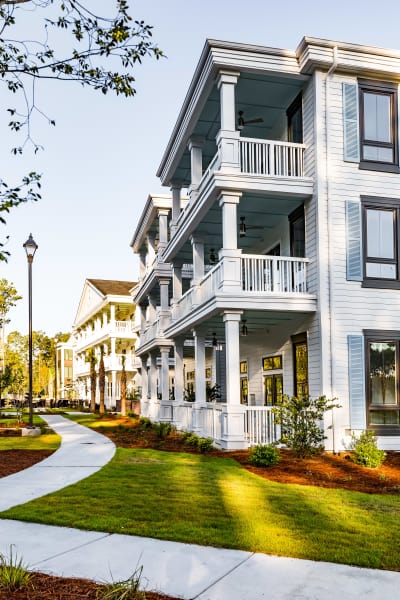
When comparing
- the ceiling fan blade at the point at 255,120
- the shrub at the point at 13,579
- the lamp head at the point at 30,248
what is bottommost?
the shrub at the point at 13,579

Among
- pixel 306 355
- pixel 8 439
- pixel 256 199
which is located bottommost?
pixel 8 439

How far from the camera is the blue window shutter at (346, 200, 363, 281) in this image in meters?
15.0

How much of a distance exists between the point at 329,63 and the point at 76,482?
11.4 metres

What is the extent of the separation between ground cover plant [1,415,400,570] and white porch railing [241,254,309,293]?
5090 mm

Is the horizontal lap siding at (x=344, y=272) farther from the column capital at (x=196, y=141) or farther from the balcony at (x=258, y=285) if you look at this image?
the column capital at (x=196, y=141)

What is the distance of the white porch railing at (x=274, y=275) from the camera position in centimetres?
1514

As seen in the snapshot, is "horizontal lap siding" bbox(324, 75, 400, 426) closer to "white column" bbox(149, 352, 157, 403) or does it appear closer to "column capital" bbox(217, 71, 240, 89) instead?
"column capital" bbox(217, 71, 240, 89)

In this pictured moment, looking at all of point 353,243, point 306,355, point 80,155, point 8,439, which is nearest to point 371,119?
point 353,243

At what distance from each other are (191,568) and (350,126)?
41.4 ft

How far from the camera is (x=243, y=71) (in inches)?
595

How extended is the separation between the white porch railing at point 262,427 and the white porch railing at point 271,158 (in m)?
5.94

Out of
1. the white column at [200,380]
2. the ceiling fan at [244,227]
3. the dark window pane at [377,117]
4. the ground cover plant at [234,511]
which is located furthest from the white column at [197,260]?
the ground cover plant at [234,511]

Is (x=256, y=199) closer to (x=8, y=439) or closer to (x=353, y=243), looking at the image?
(x=353, y=243)

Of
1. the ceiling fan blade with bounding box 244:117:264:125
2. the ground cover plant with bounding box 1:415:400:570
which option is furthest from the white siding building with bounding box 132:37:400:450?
the ground cover plant with bounding box 1:415:400:570
